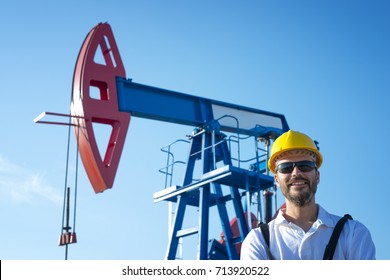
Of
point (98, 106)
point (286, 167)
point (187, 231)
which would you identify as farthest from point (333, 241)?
point (187, 231)

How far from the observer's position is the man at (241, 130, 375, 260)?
2709 mm

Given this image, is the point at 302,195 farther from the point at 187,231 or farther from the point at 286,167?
the point at 187,231

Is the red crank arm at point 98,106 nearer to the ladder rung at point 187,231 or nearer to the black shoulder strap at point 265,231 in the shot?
the ladder rung at point 187,231

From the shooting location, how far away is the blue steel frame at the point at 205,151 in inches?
431

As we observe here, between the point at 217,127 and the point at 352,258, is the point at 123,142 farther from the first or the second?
the point at 352,258

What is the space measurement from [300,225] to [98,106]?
7.41m

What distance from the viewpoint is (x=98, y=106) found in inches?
391

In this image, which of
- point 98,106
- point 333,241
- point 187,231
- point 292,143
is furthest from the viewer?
point 187,231

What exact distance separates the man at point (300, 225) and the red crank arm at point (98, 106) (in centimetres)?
673

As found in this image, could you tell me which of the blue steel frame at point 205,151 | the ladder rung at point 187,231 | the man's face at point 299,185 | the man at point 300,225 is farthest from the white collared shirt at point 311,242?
the ladder rung at point 187,231

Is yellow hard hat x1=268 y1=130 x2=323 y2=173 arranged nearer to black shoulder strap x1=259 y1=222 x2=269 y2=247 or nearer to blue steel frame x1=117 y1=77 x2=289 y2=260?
black shoulder strap x1=259 y1=222 x2=269 y2=247

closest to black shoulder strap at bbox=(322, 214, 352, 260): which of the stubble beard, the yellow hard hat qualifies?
the stubble beard

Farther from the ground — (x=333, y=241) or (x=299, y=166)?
(x=299, y=166)
